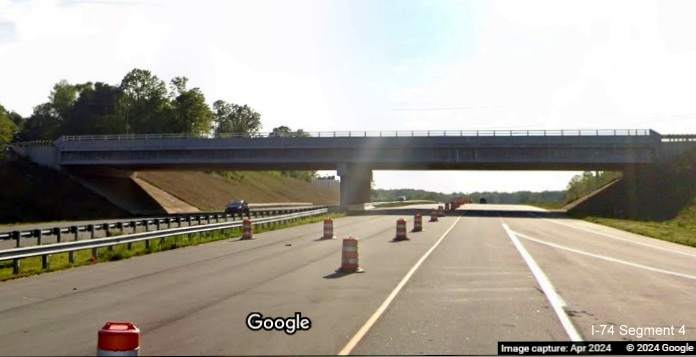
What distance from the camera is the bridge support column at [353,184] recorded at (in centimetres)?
7388

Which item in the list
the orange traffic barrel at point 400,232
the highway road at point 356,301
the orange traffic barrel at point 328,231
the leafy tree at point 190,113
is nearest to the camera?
the highway road at point 356,301

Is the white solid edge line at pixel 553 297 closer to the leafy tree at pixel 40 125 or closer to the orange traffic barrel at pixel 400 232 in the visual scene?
the orange traffic barrel at pixel 400 232

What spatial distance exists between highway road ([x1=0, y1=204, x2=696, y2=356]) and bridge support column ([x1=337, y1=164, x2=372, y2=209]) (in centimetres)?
5001

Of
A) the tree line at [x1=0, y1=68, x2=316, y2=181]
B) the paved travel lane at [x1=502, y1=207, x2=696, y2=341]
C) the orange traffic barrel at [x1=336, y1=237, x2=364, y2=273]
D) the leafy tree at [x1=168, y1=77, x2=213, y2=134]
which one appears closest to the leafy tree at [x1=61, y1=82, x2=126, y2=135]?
the tree line at [x1=0, y1=68, x2=316, y2=181]

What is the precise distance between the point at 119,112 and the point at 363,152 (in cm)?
5838

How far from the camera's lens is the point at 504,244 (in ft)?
93.9

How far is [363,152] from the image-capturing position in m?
72.8

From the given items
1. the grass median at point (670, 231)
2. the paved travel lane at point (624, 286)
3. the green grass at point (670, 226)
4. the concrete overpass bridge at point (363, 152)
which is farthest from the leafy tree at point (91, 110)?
the paved travel lane at point (624, 286)

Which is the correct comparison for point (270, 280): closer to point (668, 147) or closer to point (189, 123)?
point (668, 147)

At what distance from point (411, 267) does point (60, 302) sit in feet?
30.4

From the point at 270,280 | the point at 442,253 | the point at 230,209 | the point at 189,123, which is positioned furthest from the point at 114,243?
the point at 189,123

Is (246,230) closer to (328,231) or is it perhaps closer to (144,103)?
(328,231)

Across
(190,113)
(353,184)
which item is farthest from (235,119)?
(353,184)

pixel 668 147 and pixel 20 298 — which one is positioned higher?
pixel 668 147
